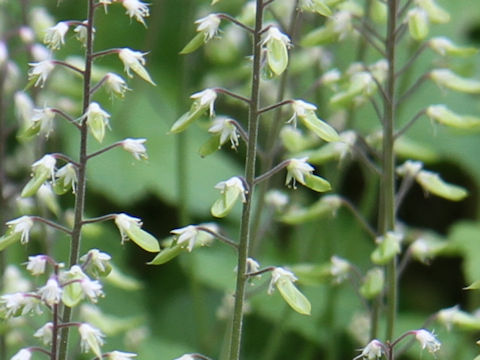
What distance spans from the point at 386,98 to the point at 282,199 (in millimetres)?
889

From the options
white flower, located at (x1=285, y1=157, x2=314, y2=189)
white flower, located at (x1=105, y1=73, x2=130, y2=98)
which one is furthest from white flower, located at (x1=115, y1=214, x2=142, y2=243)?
white flower, located at (x1=285, y1=157, x2=314, y2=189)

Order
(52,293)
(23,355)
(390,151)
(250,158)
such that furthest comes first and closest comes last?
1. (390,151)
2. (250,158)
3. (23,355)
4. (52,293)

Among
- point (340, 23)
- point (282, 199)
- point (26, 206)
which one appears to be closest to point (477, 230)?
point (282, 199)

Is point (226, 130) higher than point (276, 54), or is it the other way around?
point (276, 54)

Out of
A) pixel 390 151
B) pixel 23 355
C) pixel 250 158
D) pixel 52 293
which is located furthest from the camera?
pixel 390 151

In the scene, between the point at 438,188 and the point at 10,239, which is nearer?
the point at 10,239

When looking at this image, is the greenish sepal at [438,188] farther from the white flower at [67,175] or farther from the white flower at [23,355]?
the white flower at [23,355]

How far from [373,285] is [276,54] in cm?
114

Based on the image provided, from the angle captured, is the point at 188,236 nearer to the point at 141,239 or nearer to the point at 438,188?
the point at 141,239

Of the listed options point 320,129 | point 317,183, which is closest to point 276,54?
point 320,129

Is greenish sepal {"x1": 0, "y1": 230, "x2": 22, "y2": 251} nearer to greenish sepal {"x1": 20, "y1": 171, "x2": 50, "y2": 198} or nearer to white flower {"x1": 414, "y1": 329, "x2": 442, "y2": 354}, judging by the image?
greenish sepal {"x1": 20, "y1": 171, "x2": 50, "y2": 198}

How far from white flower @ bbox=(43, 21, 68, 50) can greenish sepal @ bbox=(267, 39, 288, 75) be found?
522 mm

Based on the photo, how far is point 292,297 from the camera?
264 cm

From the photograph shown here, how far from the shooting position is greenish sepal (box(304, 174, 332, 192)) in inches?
104
